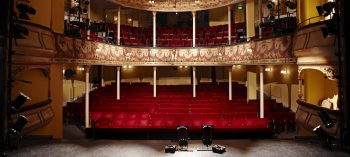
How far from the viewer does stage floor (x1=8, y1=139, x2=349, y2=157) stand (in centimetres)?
640

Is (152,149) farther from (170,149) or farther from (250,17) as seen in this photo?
(250,17)

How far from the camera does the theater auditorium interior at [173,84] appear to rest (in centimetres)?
610

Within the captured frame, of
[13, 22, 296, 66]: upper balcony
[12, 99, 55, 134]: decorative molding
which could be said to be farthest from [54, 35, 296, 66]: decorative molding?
[12, 99, 55, 134]: decorative molding

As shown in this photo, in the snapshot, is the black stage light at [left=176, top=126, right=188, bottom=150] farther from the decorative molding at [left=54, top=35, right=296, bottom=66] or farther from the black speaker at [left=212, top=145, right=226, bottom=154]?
the decorative molding at [left=54, top=35, right=296, bottom=66]

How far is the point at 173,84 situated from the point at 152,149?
1275cm

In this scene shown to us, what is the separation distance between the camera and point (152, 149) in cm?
712

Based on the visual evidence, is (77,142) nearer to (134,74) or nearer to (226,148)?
(226,148)

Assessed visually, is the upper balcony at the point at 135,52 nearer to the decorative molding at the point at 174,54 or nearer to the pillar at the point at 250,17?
the decorative molding at the point at 174,54

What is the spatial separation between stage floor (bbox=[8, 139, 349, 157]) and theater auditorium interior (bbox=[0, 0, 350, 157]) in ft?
0.08

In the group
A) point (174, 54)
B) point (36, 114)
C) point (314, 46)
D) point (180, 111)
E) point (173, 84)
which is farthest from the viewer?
point (173, 84)

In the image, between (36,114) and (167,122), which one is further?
(167,122)

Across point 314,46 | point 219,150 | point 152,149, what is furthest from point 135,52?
point 314,46

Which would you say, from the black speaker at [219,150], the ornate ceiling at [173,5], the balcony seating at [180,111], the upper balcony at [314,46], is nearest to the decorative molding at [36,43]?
the balcony seating at [180,111]

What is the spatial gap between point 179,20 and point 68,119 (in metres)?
11.2
